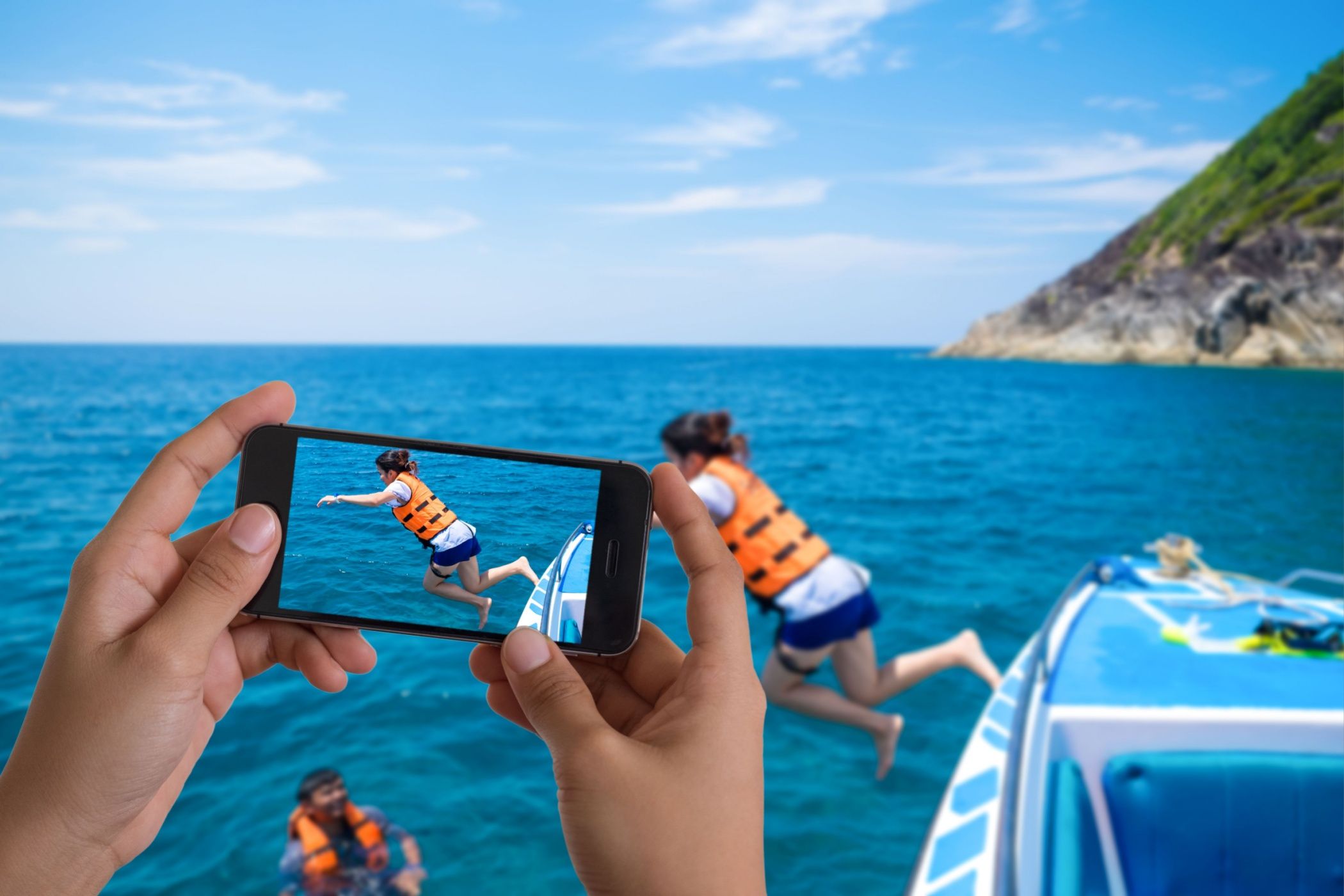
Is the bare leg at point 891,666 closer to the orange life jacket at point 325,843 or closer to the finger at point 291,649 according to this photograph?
the orange life jacket at point 325,843

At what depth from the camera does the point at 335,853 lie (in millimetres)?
4941

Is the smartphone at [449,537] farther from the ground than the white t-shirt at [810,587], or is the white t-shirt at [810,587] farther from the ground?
the smartphone at [449,537]

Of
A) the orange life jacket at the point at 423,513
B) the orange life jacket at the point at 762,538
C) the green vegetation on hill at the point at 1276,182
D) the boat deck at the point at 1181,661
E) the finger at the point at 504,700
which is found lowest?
the boat deck at the point at 1181,661

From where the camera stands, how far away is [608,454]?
69.4 ft

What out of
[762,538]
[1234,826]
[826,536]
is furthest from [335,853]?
[826,536]

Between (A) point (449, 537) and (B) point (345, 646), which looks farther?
(B) point (345, 646)

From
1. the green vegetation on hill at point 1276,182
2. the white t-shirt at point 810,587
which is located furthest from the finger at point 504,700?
the green vegetation on hill at point 1276,182

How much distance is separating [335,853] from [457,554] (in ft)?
14.0

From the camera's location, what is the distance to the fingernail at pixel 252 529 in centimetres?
139

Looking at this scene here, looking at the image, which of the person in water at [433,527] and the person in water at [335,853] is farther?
the person in water at [335,853]

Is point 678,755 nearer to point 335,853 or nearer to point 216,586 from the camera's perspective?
point 216,586

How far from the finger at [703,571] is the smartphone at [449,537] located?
15cm

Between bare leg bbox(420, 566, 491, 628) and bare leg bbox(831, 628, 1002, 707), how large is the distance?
14.7 ft

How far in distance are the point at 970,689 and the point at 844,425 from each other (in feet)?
80.7
